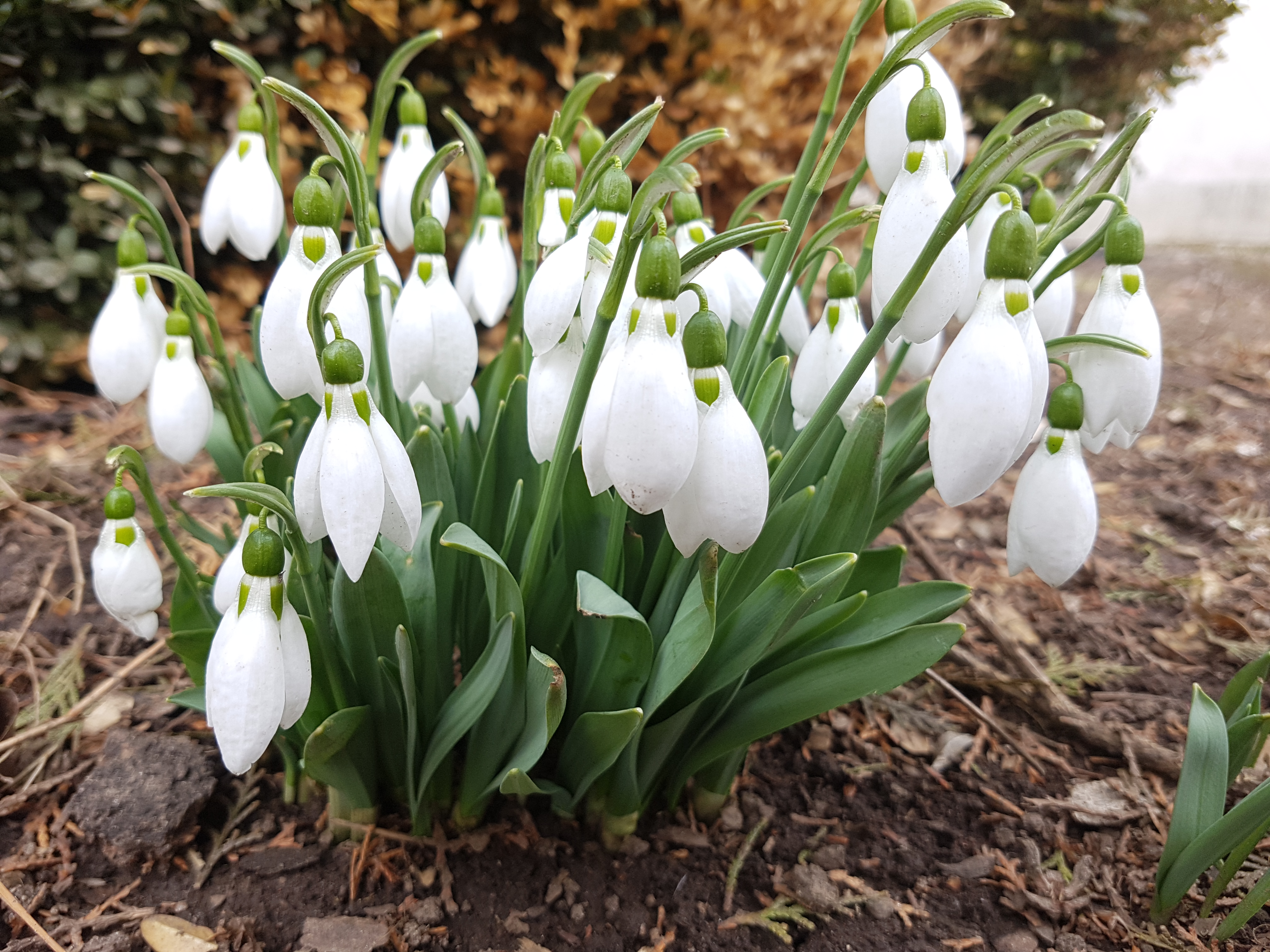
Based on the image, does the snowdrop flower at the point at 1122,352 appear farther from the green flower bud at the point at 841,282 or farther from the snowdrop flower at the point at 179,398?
the snowdrop flower at the point at 179,398

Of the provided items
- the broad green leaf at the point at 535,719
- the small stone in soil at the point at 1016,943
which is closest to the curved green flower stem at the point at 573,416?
the broad green leaf at the point at 535,719

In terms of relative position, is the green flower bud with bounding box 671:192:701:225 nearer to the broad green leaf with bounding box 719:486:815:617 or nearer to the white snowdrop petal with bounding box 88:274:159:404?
the broad green leaf with bounding box 719:486:815:617

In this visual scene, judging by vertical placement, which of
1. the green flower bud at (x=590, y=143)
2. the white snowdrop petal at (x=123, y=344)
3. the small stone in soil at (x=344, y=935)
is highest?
the green flower bud at (x=590, y=143)

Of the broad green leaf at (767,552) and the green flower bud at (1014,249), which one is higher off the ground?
the green flower bud at (1014,249)

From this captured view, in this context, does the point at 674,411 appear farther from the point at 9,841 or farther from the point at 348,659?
the point at 9,841

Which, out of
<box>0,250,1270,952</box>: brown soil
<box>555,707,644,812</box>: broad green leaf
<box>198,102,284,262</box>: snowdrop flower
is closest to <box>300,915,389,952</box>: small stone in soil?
<box>0,250,1270,952</box>: brown soil

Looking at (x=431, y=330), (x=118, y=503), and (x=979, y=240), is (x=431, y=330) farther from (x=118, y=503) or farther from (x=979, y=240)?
(x=979, y=240)

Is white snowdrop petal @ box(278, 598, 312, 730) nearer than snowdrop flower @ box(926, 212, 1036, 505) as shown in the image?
No

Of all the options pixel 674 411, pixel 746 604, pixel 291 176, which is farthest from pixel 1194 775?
pixel 291 176
